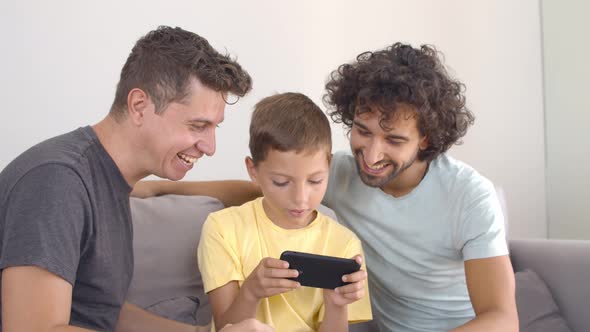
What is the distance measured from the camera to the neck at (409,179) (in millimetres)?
2072

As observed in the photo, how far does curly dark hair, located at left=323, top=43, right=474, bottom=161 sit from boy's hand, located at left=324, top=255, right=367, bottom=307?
45 cm

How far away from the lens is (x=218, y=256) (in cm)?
178

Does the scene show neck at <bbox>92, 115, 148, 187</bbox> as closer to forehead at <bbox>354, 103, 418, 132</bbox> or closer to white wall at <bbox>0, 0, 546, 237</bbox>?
forehead at <bbox>354, 103, 418, 132</bbox>

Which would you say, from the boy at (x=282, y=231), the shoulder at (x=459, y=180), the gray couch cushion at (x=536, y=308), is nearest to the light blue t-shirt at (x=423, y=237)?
the shoulder at (x=459, y=180)

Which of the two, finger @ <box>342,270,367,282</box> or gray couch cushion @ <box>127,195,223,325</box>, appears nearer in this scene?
finger @ <box>342,270,367,282</box>

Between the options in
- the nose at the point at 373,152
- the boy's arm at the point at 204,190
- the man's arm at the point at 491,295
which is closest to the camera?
the man's arm at the point at 491,295

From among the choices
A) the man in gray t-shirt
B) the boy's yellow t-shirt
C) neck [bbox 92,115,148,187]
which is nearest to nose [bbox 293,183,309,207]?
the boy's yellow t-shirt

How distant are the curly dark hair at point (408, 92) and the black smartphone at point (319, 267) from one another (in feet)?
1.49

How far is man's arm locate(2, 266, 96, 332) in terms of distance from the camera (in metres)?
1.30

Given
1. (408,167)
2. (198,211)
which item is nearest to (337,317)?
(408,167)

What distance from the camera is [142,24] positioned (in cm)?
262

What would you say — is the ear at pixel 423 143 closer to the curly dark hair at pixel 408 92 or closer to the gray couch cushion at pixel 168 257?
the curly dark hair at pixel 408 92

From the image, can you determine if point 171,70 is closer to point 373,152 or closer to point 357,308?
point 373,152

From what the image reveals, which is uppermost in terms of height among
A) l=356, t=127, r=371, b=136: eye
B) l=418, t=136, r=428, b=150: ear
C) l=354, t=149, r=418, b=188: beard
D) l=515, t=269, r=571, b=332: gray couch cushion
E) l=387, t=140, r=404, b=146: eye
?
l=356, t=127, r=371, b=136: eye
